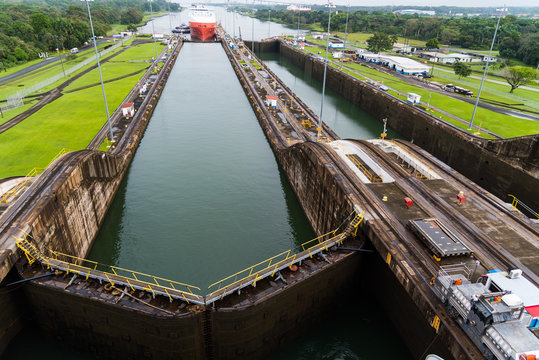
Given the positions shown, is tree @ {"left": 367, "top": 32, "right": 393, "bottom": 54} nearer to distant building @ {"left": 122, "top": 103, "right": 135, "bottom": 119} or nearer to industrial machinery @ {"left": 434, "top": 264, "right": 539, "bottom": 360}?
distant building @ {"left": 122, "top": 103, "right": 135, "bottom": 119}

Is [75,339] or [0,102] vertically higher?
[0,102]

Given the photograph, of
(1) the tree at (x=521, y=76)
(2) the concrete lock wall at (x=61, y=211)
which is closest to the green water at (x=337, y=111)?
(1) the tree at (x=521, y=76)

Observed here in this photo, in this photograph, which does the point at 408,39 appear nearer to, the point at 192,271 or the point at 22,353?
the point at 192,271

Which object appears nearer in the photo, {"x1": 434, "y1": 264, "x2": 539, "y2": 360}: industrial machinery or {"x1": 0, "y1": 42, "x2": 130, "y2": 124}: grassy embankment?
{"x1": 434, "y1": 264, "x2": 539, "y2": 360}: industrial machinery

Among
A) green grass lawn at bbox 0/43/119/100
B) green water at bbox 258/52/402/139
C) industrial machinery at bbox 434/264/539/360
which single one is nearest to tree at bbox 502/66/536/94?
green water at bbox 258/52/402/139

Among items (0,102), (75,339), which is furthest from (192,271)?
(0,102)

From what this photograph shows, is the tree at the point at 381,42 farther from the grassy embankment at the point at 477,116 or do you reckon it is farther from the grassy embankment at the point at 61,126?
the grassy embankment at the point at 61,126
